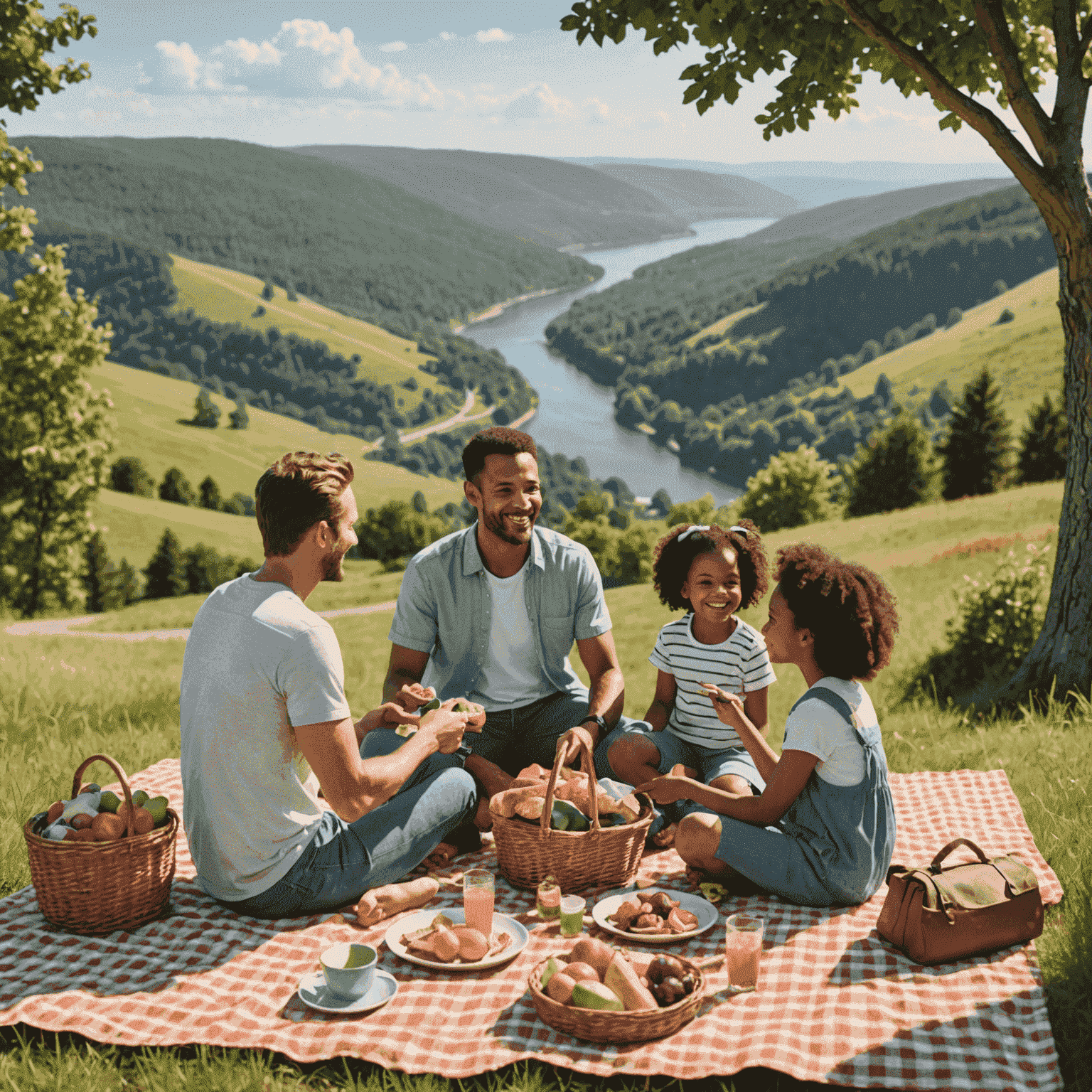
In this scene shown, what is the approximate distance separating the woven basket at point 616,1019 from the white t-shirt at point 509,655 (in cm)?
253

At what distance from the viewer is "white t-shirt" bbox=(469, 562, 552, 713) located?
611 cm

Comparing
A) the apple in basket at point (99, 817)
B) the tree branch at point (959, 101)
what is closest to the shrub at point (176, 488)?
the tree branch at point (959, 101)

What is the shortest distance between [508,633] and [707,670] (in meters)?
1.19

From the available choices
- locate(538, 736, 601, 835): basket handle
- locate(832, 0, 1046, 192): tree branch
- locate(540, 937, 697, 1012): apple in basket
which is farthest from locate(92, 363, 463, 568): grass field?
locate(540, 937, 697, 1012): apple in basket

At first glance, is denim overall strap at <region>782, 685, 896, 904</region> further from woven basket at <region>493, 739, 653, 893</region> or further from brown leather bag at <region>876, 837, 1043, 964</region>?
woven basket at <region>493, 739, 653, 893</region>

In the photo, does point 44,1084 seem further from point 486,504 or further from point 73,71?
point 73,71

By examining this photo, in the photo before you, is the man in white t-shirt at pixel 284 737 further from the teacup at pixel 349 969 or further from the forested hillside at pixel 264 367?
the forested hillside at pixel 264 367

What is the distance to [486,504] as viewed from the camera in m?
5.89

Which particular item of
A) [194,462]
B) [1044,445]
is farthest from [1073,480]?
[194,462]

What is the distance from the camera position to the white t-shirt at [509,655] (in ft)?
20.1

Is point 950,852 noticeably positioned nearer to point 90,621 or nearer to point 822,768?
point 822,768

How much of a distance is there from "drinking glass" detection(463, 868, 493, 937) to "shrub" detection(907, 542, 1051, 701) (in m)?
6.27

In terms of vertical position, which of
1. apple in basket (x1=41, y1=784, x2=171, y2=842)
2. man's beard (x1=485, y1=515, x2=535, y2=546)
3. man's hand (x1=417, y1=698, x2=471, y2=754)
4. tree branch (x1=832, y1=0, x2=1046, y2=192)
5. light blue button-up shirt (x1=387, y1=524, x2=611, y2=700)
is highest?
tree branch (x1=832, y1=0, x2=1046, y2=192)

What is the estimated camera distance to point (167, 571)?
8206 centimetres
